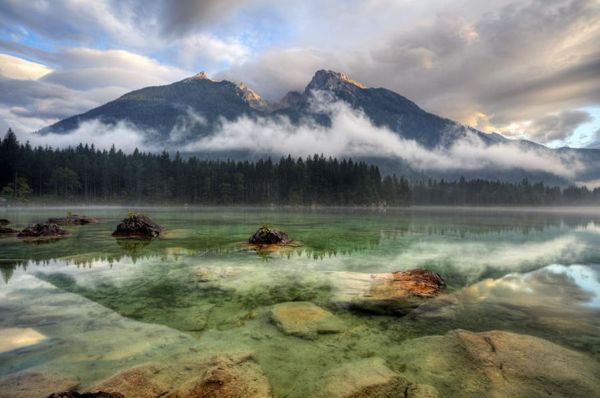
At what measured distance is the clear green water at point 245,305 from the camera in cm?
782

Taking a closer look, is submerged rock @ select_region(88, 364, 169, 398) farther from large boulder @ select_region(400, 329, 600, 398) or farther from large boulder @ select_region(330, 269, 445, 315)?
large boulder @ select_region(330, 269, 445, 315)

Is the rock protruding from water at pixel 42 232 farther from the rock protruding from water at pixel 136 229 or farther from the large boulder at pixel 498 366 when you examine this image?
the large boulder at pixel 498 366

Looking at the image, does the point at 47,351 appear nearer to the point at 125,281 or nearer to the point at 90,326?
the point at 90,326

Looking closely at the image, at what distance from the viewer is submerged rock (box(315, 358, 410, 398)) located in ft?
20.1

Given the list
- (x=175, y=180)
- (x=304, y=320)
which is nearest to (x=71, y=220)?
(x=304, y=320)

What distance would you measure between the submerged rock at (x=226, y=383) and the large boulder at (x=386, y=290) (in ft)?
18.5

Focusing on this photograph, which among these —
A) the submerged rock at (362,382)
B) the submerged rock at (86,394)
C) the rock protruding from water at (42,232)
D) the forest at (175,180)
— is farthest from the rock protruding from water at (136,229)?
the forest at (175,180)

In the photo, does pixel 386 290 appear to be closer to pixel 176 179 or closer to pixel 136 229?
pixel 136 229

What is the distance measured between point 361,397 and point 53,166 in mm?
169170

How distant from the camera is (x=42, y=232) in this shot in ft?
101

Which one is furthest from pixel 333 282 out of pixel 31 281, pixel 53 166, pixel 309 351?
pixel 53 166

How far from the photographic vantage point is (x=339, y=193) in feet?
543

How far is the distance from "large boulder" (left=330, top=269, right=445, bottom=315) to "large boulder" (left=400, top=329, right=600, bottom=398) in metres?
2.88

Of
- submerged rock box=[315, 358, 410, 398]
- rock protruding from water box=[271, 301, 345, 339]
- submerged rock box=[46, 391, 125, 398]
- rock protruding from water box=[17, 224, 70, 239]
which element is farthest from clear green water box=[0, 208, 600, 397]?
rock protruding from water box=[17, 224, 70, 239]
